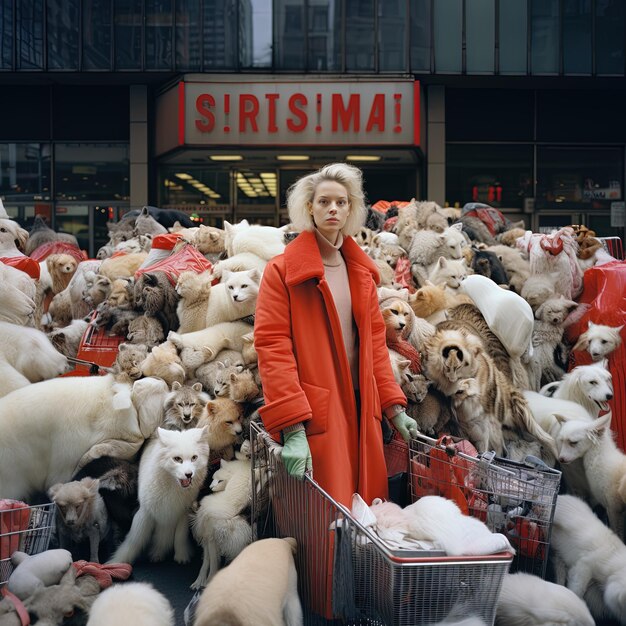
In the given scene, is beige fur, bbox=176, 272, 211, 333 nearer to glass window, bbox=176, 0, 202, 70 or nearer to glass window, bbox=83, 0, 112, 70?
glass window, bbox=176, 0, 202, 70

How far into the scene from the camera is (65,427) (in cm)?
459

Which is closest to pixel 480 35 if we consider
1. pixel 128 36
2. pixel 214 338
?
pixel 128 36

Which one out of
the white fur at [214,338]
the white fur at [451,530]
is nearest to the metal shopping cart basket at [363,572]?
the white fur at [451,530]

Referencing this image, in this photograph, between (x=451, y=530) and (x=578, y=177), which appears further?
(x=578, y=177)

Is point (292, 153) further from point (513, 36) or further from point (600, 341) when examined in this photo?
point (600, 341)

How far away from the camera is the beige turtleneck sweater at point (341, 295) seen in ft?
12.9

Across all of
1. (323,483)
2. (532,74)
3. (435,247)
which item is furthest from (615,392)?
(532,74)

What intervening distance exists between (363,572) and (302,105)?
15804mm

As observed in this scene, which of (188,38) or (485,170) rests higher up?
(188,38)

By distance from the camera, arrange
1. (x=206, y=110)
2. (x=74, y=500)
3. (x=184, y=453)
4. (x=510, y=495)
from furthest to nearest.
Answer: (x=206, y=110), (x=184, y=453), (x=74, y=500), (x=510, y=495)

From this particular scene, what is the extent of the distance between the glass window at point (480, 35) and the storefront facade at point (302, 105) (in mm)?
34

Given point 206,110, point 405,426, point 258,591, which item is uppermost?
point 206,110

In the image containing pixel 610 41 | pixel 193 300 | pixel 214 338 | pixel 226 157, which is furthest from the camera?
pixel 226 157

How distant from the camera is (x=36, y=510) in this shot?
3705mm
